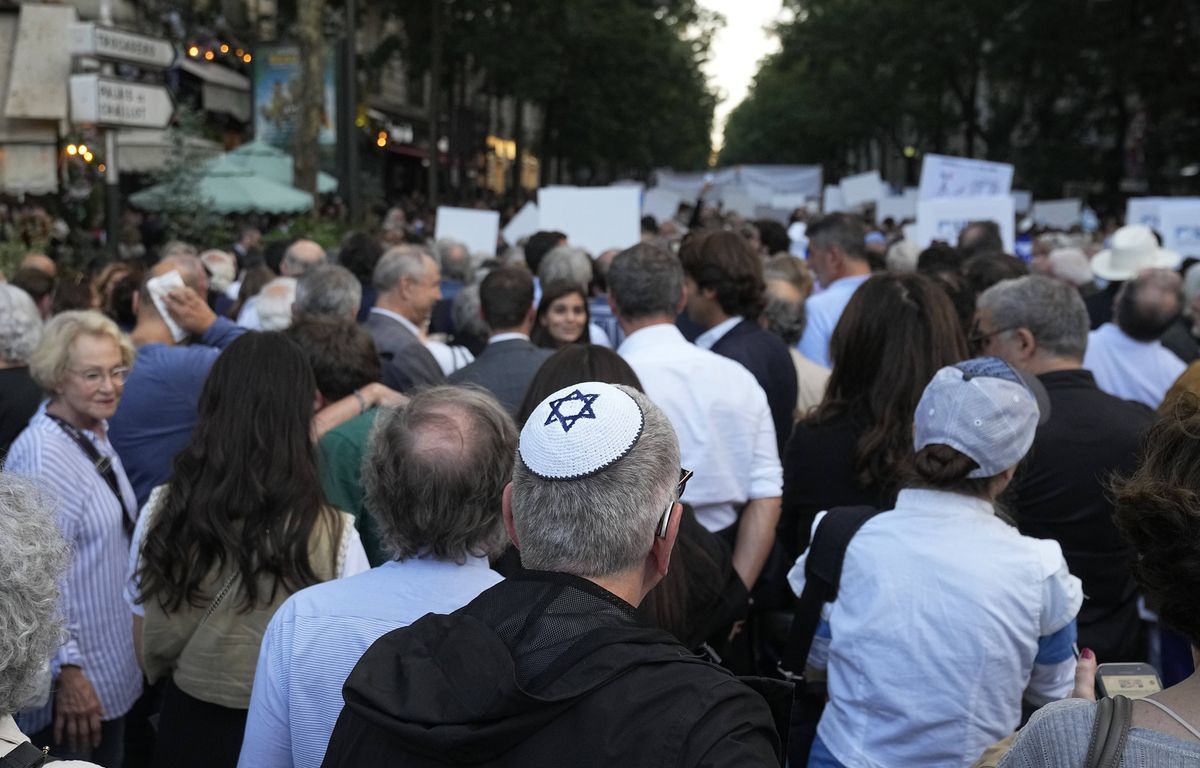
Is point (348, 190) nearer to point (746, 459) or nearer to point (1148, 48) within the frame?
point (746, 459)

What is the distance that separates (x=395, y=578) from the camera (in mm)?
2578

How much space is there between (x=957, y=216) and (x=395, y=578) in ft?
29.9

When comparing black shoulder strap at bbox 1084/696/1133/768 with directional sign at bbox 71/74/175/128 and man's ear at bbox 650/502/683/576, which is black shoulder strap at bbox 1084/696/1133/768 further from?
directional sign at bbox 71/74/175/128

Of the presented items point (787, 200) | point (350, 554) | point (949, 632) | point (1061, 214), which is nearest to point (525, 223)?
point (350, 554)

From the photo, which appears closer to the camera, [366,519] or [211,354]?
[366,519]

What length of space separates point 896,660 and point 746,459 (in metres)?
1.59

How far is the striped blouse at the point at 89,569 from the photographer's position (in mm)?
3719

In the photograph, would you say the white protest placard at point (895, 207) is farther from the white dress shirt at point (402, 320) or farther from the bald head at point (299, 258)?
the white dress shirt at point (402, 320)

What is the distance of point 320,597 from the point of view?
256 cm

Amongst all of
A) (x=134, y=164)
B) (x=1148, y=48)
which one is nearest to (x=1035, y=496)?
(x=134, y=164)

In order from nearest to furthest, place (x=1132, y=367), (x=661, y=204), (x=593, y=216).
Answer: (x=1132, y=367) → (x=593, y=216) → (x=661, y=204)

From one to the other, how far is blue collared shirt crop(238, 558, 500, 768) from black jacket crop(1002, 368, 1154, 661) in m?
2.21

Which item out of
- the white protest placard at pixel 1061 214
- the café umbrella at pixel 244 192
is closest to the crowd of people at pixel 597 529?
the café umbrella at pixel 244 192

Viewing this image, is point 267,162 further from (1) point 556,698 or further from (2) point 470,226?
(1) point 556,698
